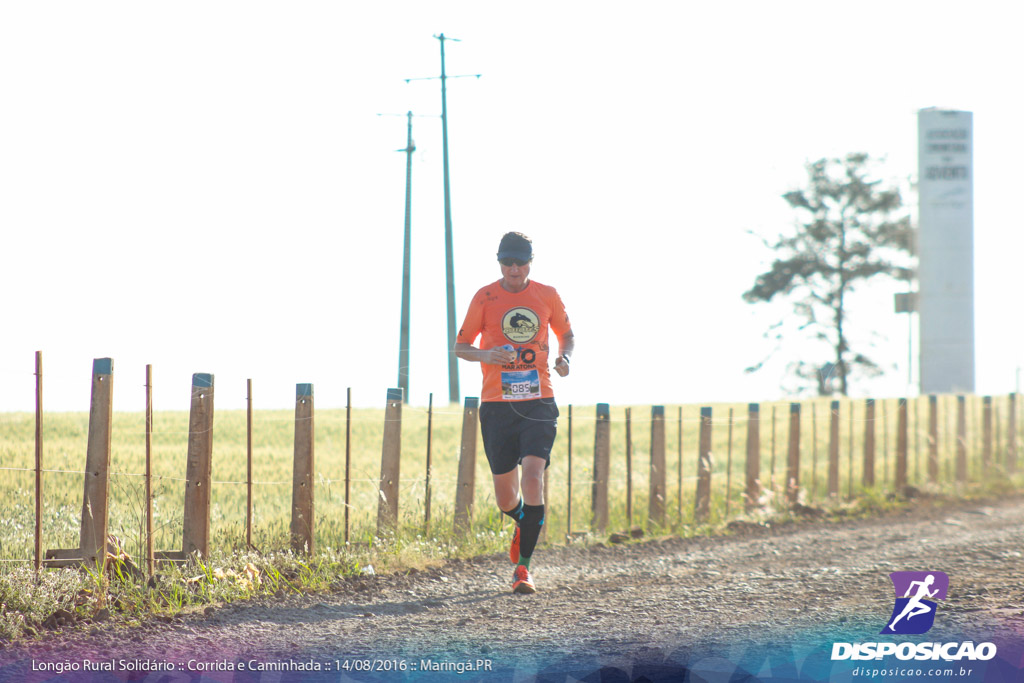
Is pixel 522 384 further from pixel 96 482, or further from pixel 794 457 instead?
pixel 794 457

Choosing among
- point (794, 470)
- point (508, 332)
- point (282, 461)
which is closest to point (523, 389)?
point (508, 332)

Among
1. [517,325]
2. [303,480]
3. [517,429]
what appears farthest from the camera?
[303,480]

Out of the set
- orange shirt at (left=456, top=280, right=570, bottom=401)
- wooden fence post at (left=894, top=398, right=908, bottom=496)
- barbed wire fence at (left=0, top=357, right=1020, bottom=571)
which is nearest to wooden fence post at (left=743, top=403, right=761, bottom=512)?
barbed wire fence at (left=0, top=357, right=1020, bottom=571)

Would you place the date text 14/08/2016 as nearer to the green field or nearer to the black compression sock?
the black compression sock

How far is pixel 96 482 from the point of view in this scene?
609 centimetres

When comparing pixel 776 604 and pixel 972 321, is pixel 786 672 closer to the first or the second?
pixel 776 604

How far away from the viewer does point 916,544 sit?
9070 millimetres

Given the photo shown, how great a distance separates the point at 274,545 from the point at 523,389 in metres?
2.42

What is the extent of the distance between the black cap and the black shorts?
926 millimetres

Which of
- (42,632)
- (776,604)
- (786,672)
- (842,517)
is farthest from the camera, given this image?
(842,517)

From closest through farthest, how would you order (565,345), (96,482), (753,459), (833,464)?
(96,482) < (565,345) < (753,459) < (833,464)

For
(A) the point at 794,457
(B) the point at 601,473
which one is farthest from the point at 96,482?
(A) the point at 794,457

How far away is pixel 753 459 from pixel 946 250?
23.1 meters

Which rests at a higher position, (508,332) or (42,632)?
(508,332)
